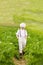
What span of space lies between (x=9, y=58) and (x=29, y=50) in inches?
28.8

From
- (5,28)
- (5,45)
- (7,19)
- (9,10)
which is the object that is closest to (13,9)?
(9,10)

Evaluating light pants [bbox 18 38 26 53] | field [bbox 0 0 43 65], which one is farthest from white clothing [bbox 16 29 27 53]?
field [bbox 0 0 43 65]

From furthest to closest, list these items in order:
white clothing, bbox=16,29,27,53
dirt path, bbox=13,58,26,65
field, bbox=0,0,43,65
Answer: white clothing, bbox=16,29,27,53, dirt path, bbox=13,58,26,65, field, bbox=0,0,43,65

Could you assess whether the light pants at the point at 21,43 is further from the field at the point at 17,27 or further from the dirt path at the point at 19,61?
the dirt path at the point at 19,61

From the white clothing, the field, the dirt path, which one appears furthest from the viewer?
the white clothing

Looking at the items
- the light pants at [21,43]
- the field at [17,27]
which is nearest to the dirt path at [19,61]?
the field at [17,27]

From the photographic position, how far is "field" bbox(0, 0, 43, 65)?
10.9 meters

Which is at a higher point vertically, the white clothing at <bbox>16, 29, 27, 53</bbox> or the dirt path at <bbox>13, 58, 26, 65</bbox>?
the white clothing at <bbox>16, 29, 27, 53</bbox>

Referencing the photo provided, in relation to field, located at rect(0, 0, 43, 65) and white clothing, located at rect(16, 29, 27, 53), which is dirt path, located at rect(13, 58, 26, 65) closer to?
field, located at rect(0, 0, 43, 65)

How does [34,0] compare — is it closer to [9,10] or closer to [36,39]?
[9,10]

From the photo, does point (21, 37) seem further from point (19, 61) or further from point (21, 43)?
point (19, 61)

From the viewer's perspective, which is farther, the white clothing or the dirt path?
the white clothing

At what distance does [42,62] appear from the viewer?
1080 centimetres

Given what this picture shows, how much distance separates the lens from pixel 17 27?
1599cm
